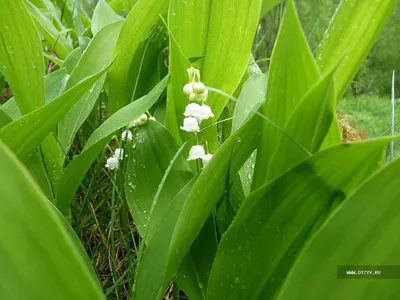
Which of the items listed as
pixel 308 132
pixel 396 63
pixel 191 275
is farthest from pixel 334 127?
pixel 396 63

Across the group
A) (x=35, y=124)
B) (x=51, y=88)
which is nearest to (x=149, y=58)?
(x=51, y=88)

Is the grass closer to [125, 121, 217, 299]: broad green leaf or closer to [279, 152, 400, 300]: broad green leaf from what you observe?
[125, 121, 217, 299]: broad green leaf

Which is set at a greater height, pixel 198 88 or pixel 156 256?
pixel 198 88

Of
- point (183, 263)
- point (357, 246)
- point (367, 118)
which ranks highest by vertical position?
point (357, 246)

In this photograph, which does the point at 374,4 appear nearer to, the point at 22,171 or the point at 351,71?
the point at 351,71

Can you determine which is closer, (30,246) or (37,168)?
(30,246)

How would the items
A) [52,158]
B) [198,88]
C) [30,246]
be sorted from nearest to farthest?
1. [30,246]
2. [198,88]
3. [52,158]

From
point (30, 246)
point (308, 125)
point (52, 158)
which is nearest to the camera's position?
point (30, 246)

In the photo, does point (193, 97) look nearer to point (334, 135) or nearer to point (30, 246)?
point (334, 135)
